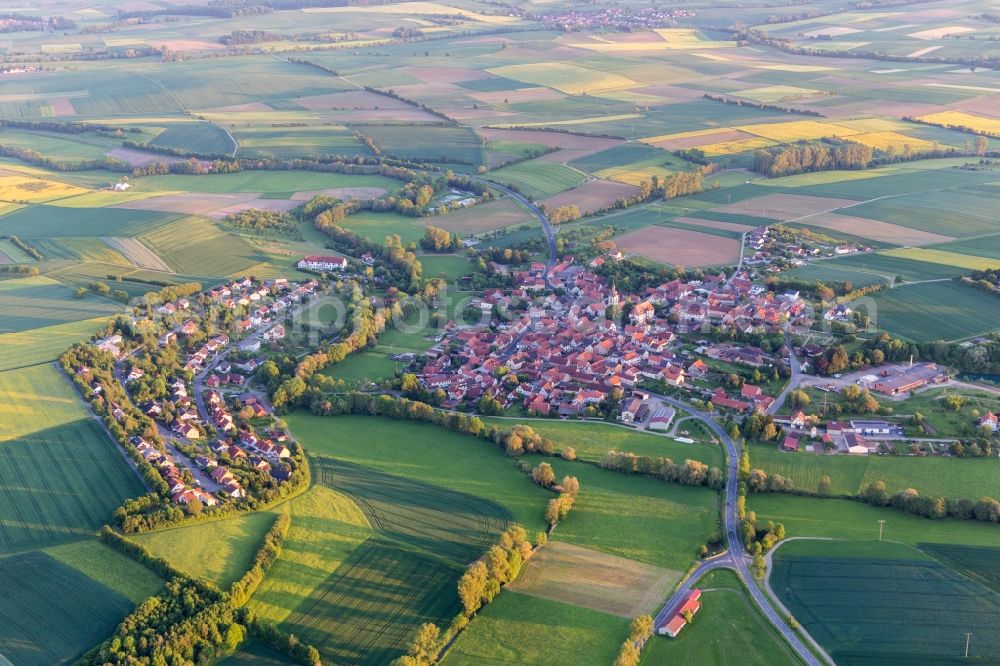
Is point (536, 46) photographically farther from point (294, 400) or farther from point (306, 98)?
point (294, 400)

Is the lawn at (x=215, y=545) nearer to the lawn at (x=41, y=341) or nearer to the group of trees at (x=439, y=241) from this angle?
the lawn at (x=41, y=341)

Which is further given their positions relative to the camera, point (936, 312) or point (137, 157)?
point (137, 157)

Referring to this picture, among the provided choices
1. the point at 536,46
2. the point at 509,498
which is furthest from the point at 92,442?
the point at 536,46

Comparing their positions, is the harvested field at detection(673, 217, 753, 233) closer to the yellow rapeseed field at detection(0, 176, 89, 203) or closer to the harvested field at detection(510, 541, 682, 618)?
the harvested field at detection(510, 541, 682, 618)

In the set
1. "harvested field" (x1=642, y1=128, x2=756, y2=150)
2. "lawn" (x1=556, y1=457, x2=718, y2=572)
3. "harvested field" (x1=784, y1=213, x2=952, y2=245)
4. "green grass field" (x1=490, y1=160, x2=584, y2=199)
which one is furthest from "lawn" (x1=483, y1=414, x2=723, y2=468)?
"harvested field" (x1=642, y1=128, x2=756, y2=150)

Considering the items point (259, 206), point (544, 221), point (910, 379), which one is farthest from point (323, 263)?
point (910, 379)

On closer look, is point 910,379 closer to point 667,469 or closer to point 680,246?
point 667,469
